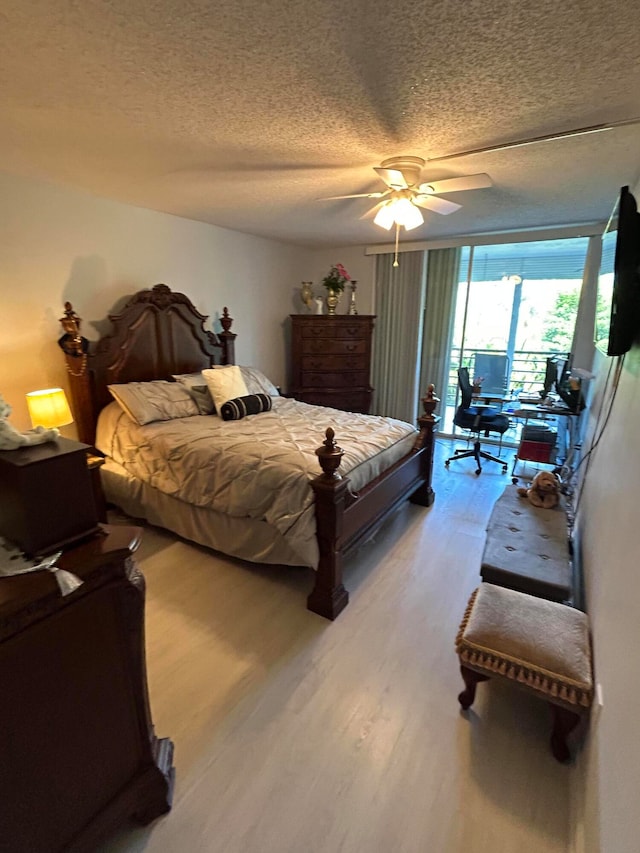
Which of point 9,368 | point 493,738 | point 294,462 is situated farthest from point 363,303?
point 493,738

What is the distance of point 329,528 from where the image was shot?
81.5 inches

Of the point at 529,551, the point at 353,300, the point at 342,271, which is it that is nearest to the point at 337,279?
the point at 342,271

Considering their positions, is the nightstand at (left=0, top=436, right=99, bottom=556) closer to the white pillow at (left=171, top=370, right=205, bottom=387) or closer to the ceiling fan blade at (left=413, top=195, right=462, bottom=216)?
the ceiling fan blade at (left=413, top=195, right=462, bottom=216)

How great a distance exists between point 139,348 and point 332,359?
2170mm

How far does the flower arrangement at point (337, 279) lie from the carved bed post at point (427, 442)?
1959mm

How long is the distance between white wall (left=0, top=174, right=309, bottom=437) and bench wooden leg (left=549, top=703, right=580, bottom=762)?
3320 millimetres

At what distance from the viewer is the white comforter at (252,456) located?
2176 mm

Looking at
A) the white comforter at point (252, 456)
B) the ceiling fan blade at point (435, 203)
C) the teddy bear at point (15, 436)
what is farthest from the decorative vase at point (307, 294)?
the teddy bear at point (15, 436)

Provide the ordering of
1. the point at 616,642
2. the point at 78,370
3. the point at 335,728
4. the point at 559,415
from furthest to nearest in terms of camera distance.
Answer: the point at 559,415 < the point at 78,370 < the point at 335,728 < the point at 616,642

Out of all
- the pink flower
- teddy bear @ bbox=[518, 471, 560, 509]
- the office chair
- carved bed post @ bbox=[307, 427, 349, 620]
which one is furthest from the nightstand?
the pink flower

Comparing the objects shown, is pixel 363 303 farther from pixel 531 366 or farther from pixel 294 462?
pixel 294 462

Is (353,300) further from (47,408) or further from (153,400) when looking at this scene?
(47,408)

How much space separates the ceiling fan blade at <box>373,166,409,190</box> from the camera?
2014 mm

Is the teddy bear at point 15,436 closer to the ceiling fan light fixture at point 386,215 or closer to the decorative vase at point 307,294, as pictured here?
the ceiling fan light fixture at point 386,215
